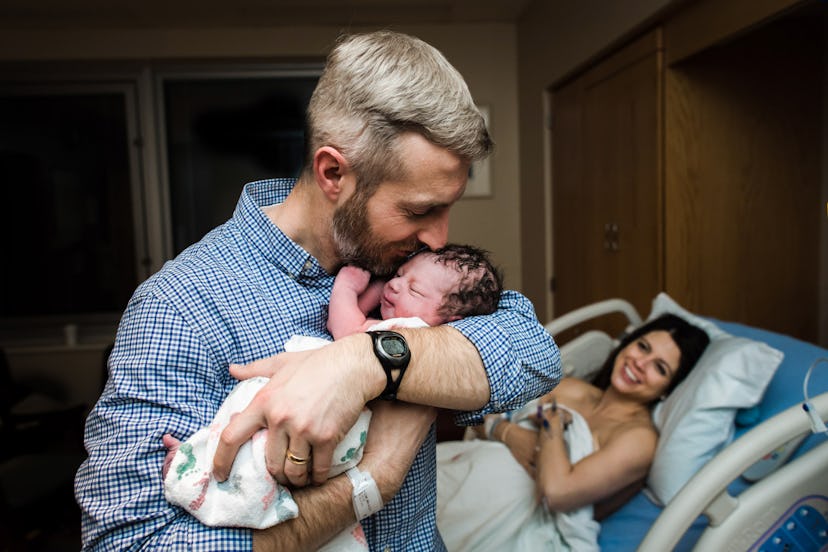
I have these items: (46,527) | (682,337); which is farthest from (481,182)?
(46,527)

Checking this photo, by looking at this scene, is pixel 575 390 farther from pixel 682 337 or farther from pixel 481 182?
pixel 481 182

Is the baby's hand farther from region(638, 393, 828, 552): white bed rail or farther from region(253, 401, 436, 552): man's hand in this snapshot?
region(638, 393, 828, 552): white bed rail

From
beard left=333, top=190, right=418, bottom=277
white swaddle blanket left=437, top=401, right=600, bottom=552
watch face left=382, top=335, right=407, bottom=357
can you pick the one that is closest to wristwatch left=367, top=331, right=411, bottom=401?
watch face left=382, top=335, right=407, bottom=357

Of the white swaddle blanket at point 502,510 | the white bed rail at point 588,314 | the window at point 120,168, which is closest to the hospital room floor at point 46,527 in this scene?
the white swaddle blanket at point 502,510

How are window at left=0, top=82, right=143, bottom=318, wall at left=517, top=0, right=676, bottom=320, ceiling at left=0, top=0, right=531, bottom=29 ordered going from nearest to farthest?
wall at left=517, top=0, right=676, bottom=320, ceiling at left=0, top=0, right=531, bottom=29, window at left=0, top=82, right=143, bottom=318

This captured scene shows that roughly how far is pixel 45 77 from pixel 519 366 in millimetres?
4316

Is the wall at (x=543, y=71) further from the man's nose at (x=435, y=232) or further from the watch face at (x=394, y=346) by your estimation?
the watch face at (x=394, y=346)

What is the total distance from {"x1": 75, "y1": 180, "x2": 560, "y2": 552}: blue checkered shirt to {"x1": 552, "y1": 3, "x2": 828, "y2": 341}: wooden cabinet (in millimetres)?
1495

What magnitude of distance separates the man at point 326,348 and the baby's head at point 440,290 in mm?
38

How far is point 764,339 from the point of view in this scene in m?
1.88

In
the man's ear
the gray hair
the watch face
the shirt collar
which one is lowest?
the watch face

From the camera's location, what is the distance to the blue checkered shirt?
2.39 feet

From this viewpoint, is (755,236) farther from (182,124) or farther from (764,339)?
(182,124)

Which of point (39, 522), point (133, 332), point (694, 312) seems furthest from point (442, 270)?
point (39, 522)
